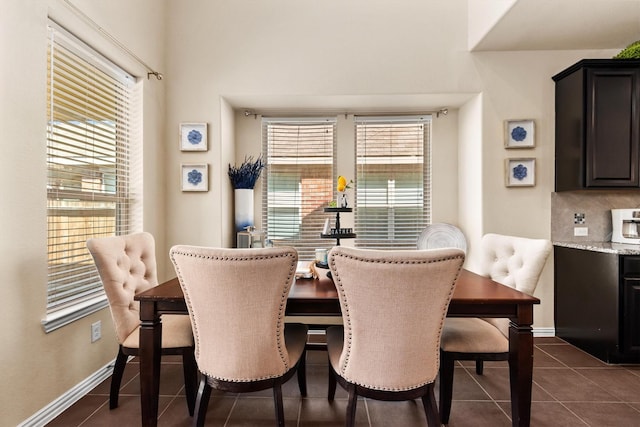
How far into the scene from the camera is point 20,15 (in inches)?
69.0

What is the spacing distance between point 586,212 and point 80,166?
4086mm

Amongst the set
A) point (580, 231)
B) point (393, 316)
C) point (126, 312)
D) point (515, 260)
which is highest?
point (580, 231)

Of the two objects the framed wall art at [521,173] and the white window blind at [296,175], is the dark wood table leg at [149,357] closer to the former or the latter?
the white window blind at [296,175]

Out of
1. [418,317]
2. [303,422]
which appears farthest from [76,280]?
[418,317]

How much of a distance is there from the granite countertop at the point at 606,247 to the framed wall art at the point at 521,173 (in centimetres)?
61

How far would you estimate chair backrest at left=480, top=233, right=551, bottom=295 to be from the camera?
190 centimetres

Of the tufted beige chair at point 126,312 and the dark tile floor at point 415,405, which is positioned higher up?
the tufted beige chair at point 126,312

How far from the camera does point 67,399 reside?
6.70 ft

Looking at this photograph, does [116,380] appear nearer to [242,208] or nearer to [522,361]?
[242,208]

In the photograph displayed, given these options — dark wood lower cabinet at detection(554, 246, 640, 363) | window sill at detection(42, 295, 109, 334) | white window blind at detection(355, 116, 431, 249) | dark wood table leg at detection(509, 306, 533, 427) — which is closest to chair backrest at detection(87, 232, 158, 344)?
window sill at detection(42, 295, 109, 334)

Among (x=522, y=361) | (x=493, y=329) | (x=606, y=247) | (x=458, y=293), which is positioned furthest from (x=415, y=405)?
(x=606, y=247)

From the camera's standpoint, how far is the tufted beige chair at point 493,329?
1.80 m

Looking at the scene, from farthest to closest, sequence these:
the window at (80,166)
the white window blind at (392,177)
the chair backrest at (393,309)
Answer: the white window blind at (392,177) < the window at (80,166) < the chair backrest at (393,309)

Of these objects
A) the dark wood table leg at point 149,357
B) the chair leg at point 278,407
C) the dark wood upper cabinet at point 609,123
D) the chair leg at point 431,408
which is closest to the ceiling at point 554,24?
the dark wood upper cabinet at point 609,123
